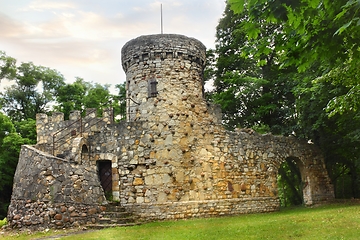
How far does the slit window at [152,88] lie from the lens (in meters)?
15.9

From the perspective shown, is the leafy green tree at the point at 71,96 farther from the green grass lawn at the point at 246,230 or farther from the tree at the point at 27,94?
the green grass lawn at the point at 246,230

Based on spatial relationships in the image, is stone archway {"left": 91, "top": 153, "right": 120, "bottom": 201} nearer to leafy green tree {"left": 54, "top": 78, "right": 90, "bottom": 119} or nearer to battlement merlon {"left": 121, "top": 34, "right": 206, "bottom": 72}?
battlement merlon {"left": 121, "top": 34, "right": 206, "bottom": 72}

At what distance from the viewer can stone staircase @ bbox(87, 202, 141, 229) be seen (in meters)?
13.3

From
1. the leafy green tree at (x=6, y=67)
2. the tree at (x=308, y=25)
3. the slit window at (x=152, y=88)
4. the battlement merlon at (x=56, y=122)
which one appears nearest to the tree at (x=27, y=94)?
the leafy green tree at (x=6, y=67)

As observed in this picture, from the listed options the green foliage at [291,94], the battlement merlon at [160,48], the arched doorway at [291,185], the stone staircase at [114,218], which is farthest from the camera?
the arched doorway at [291,185]

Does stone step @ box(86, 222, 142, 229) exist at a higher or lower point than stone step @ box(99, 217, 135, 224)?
lower

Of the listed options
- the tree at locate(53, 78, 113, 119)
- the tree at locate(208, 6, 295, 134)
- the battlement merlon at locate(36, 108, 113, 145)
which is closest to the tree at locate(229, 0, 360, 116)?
the battlement merlon at locate(36, 108, 113, 145)

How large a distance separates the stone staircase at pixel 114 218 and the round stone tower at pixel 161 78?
363cm

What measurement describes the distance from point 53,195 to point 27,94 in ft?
70.4

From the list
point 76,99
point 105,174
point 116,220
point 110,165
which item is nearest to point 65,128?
point 110,165

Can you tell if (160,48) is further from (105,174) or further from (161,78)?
(105,174)

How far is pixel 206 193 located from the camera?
1562 centimetres

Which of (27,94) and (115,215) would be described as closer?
(115,215)

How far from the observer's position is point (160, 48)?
16000 mm
